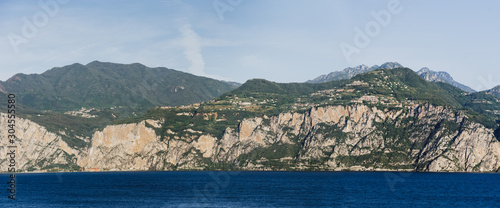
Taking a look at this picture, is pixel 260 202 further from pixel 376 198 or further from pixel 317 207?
pixel 376 198

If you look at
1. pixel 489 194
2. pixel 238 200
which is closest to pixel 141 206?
pixel 238 200

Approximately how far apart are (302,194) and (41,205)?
82146mm

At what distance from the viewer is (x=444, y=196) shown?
587 feet

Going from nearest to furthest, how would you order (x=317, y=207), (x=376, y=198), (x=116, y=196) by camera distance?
(x=317, y=207) → (x=376, y=198) → (x=116, y=196)

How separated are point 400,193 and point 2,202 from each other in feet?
432

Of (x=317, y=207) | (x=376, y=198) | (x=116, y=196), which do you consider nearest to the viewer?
(x=317, y=207)

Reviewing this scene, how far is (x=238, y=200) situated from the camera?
534 ft

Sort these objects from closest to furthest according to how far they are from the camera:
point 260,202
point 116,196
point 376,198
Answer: point 260,202 → point 376,198 → point 116,196

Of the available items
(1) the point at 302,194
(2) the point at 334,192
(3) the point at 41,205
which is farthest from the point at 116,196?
(2) the point at 334,192

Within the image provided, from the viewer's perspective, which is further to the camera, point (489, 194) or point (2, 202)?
point (489, 194)

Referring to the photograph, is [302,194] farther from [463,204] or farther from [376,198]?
[463,204]

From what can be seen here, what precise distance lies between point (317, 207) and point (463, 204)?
4720cm

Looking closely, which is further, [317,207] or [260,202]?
[260,202]

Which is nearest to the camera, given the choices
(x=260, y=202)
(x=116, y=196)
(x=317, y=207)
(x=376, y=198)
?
(x=317, y=207)
